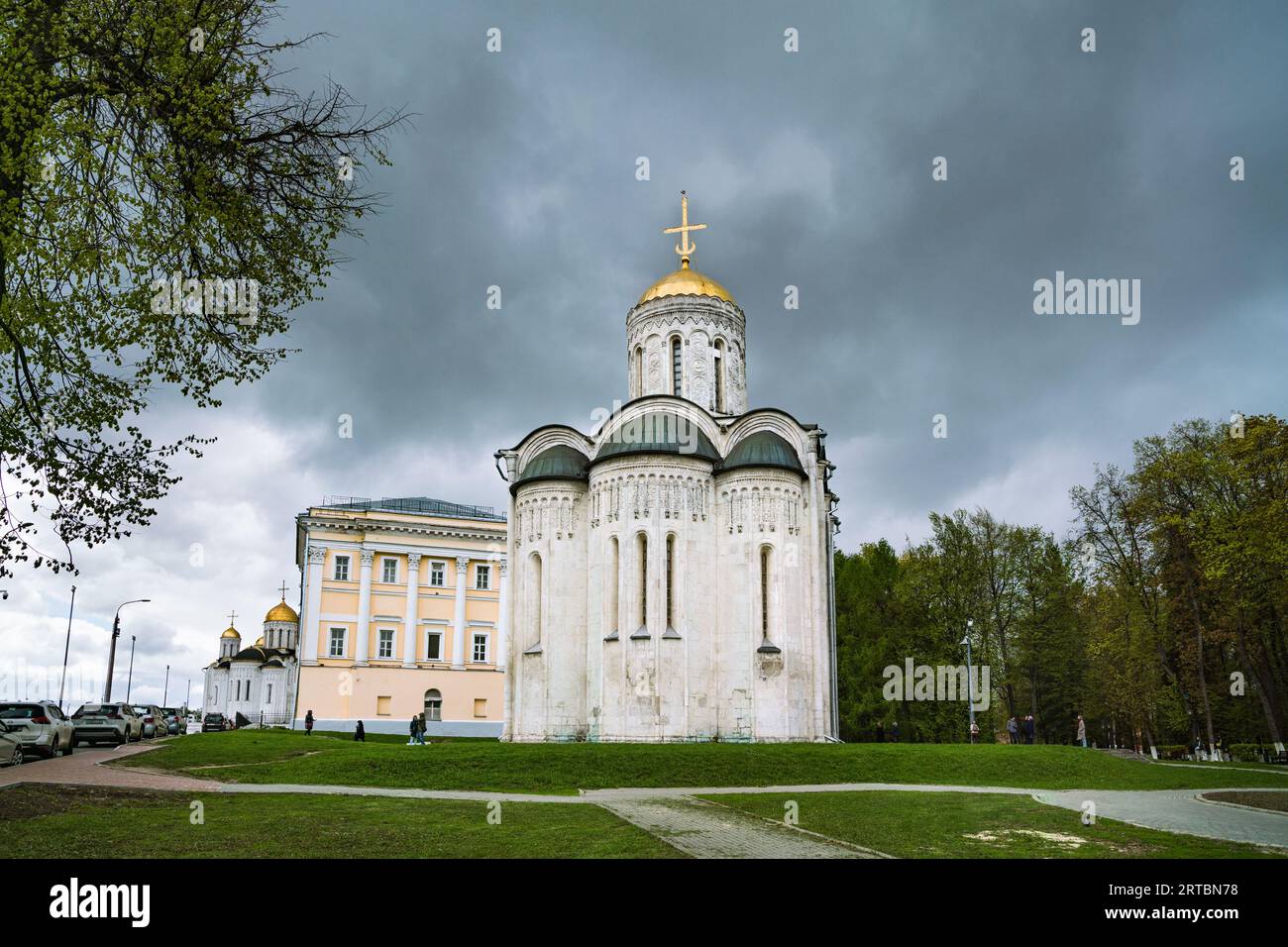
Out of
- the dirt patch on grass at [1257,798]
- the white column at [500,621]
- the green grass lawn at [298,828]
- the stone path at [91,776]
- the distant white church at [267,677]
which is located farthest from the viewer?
the distant white church at [267,677]

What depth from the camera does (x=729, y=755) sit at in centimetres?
2473

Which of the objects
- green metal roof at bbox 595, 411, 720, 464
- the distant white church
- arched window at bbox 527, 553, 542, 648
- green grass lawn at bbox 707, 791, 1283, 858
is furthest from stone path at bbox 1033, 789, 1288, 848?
the distant white church

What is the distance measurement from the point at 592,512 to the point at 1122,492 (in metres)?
22.4

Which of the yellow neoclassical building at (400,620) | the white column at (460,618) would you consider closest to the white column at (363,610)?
the yellow neoclassical building at (400,620)

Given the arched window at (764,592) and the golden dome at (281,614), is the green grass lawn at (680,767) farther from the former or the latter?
the golden dome at (281,614)

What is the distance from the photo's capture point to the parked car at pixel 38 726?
24.9 meters

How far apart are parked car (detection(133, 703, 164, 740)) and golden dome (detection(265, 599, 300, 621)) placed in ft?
65.1

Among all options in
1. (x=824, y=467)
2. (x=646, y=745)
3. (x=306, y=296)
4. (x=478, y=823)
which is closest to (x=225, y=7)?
(x=306, y=296)

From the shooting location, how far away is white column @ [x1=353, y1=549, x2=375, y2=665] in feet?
171

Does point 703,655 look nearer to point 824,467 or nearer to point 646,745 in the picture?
point 646,745

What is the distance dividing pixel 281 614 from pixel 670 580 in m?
48.5

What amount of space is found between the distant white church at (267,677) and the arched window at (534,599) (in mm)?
28729

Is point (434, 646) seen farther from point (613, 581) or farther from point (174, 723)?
point (613, 581)
